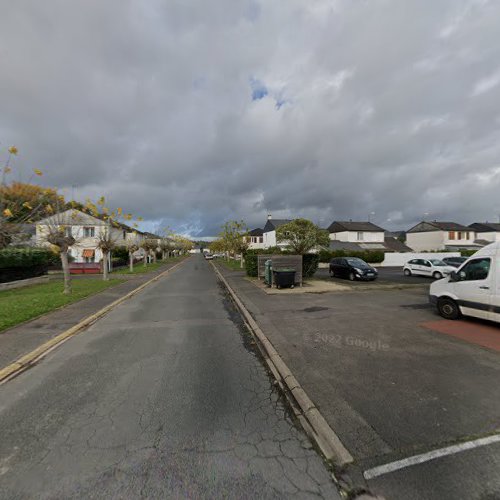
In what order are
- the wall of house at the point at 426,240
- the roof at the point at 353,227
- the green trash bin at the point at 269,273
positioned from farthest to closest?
the roof at the point at 353,227 → the wall of house at the point at 426,240 → the green trash bin at the point at 269,273

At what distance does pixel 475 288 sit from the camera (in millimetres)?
6441

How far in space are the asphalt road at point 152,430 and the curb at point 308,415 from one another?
0.52ft

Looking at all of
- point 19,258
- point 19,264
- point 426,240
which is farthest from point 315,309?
point 426,240

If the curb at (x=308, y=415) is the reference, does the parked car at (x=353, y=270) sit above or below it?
above

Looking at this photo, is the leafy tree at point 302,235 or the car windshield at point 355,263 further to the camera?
the car windshield at point 355,263

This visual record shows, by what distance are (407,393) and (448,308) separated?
16.5ft

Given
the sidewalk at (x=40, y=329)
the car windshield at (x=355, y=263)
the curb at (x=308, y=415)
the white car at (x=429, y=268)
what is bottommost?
the curb at (x=308, y=415)

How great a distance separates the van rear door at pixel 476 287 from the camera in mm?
6168

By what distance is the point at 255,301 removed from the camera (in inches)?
404

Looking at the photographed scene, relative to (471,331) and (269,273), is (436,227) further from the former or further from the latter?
(471,331)

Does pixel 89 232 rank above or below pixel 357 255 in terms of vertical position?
above

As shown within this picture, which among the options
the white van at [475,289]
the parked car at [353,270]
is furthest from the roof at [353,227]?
the white van at [475,289]

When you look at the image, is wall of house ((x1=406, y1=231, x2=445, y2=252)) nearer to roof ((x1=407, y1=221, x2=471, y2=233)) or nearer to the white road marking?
roof ((x1=407, y1=221, x2=471, y2=233))

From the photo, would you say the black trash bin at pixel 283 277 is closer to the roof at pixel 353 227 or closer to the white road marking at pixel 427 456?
the white road marking at pixel 427 456
